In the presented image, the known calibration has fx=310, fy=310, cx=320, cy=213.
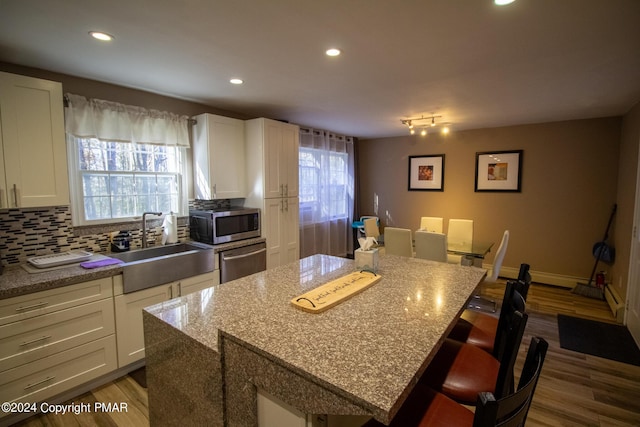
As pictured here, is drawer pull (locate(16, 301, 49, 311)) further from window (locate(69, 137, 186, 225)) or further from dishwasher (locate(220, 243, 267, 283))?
dishwasher (locate(220, 243, 267, 283))

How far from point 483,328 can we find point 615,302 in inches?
121

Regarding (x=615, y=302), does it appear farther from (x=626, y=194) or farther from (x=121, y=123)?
(x=121, y=123)

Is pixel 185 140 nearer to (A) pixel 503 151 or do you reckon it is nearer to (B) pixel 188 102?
(B) pixel 188 102

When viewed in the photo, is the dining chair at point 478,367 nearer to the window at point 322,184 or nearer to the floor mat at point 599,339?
the floor mat at point 599,339

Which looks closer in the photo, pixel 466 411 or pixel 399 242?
pixel 466 411

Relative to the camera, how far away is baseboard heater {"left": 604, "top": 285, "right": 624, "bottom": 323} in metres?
3.39

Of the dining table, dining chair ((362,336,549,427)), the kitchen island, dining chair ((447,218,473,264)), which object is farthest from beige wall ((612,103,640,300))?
dining chair ((362,336,549,427))

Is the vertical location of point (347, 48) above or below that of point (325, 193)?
above

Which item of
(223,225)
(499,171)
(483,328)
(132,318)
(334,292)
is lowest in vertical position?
(132,318)

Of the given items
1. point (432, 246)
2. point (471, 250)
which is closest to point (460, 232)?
point (471, 250)

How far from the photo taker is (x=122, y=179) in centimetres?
293

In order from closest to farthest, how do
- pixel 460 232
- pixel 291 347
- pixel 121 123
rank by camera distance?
1. pixel 291 347
2. pixel 121 123
3. pixel 460 232

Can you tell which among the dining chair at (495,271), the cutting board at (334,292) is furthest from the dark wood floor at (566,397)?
the cutting board at (334,292)

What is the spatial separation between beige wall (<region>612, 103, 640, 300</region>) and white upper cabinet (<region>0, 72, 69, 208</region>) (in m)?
5.19
